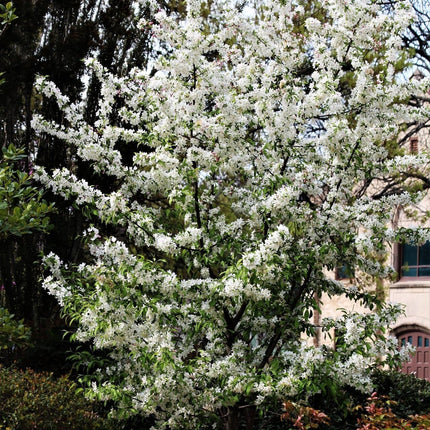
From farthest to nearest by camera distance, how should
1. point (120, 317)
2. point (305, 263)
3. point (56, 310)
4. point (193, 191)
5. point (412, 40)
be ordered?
point (412, 40) → point (56, 310) → point (193, 191) → point (305, 263) → point (120, 317)

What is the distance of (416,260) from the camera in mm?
19297

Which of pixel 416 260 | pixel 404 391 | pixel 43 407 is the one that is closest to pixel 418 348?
pixel 416 260

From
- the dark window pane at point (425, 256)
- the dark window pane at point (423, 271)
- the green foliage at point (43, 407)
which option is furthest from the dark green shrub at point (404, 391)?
the dark window pane at point (425, 256)

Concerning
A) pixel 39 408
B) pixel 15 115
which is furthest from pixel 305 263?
pixel 15 115

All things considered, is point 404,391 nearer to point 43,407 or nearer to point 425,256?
point 43,407

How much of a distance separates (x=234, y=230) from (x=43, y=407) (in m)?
2.61

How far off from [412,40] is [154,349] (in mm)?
9269

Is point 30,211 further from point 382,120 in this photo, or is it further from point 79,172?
point 79,172

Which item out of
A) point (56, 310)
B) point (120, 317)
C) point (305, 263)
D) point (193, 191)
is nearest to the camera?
point (120, 317)

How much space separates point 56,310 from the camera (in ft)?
33.6

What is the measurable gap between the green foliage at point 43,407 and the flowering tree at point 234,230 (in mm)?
688

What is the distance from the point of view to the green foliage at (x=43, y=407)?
19.3 ft

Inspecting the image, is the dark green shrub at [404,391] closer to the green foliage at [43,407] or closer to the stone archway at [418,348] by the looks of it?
the green foliage at [43,407]

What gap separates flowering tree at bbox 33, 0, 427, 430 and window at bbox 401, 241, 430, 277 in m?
13.6
